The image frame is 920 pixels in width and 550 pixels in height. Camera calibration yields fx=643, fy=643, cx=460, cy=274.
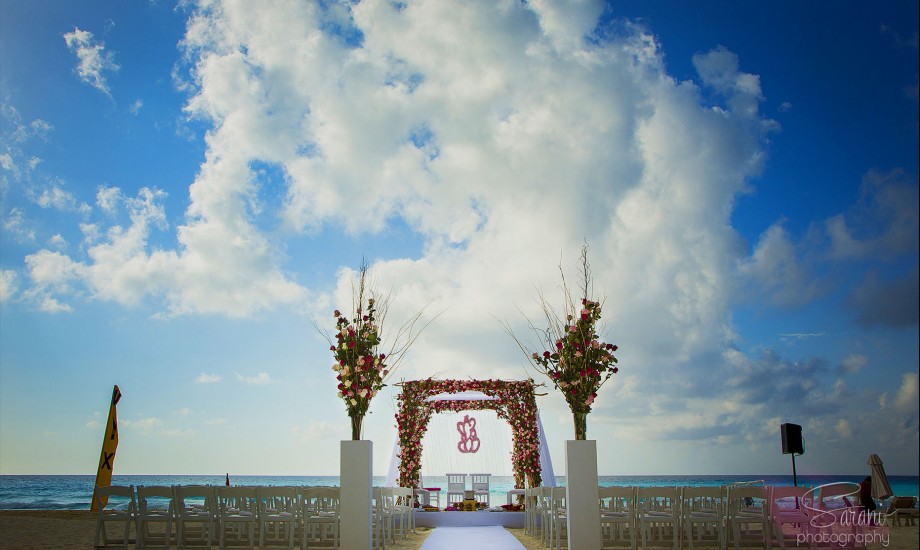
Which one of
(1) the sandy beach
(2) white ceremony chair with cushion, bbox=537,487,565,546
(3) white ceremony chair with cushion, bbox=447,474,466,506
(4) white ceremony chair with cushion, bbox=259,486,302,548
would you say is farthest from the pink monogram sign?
(4) white ceremony chair with cushion, bbox=259,486,302,548

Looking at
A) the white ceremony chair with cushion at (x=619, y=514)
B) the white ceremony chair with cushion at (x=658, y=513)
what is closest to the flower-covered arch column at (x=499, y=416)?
the white ceremony chair with cushion at (x=619, y=514)

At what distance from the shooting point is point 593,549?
661cm

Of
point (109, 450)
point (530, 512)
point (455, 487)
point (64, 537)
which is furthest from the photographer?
point (455, 487)

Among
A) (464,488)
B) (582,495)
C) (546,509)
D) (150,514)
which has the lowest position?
(464,488)

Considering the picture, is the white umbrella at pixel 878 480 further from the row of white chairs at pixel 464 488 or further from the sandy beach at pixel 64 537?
the row of white chairs at pixel 464 488

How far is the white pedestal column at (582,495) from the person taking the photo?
662 cm

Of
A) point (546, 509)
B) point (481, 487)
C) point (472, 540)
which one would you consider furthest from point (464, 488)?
point (546, 509)

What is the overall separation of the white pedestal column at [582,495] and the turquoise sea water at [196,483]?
59.1 ft

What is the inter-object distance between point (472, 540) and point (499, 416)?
5795 millimetres

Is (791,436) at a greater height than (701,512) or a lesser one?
greater

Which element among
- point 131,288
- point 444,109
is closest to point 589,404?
point 444,109

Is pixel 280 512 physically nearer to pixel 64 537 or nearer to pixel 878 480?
pixel 64 537

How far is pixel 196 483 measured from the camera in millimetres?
44656

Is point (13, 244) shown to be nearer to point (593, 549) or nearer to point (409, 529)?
point (409, 529)
